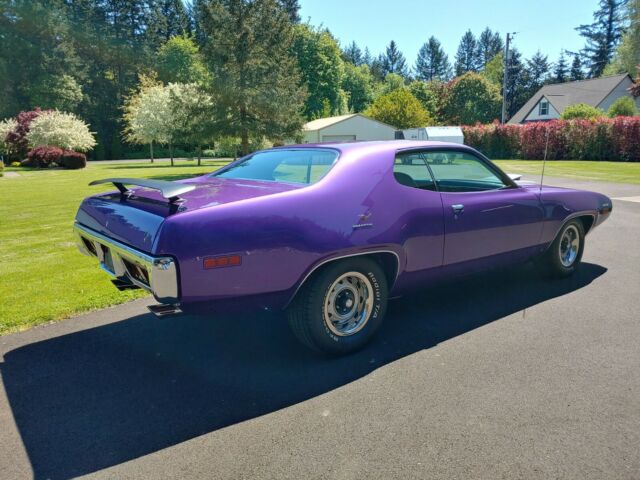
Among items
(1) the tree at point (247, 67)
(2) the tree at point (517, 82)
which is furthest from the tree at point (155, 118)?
(2) the tree at point (517, 82)

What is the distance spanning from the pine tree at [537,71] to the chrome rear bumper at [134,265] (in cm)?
8639

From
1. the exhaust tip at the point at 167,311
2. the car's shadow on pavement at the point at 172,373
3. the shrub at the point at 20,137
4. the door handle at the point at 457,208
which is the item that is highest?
the shrub at the point at 20,137

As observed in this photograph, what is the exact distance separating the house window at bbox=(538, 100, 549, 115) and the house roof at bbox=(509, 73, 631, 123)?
0.63 m

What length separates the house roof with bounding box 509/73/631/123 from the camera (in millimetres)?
45156

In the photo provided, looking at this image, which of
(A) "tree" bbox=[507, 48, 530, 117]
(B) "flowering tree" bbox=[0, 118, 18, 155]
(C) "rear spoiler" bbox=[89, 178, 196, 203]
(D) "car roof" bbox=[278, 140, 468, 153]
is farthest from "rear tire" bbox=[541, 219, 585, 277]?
(A) "tree" bbox=[507, 48, 530, 117]

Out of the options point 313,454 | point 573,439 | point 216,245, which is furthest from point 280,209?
point 573,439

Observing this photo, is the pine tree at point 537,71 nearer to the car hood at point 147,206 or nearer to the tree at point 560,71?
the tree at point 560,71

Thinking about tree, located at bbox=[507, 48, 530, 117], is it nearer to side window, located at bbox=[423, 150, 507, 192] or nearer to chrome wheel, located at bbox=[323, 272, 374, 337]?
side window, located at bbox=[423, 150, 507, 192]

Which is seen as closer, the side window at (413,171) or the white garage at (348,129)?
the side window at (413,171)

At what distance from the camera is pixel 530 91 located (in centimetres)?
7800

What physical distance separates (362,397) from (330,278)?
79cm

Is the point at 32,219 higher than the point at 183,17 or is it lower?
lower

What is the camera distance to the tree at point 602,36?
2906 inches

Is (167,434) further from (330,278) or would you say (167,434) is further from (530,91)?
(530,91)
